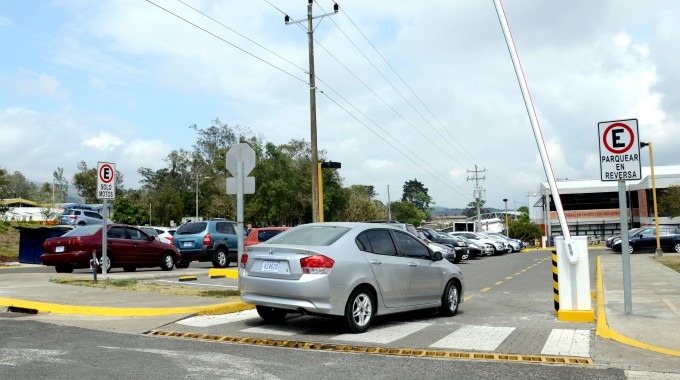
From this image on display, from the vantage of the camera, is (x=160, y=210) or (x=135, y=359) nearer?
(x=135, y=359)

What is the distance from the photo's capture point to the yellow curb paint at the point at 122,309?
972 centimetres

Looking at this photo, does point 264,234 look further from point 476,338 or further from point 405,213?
point 405,213

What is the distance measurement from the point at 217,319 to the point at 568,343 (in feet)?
16.7

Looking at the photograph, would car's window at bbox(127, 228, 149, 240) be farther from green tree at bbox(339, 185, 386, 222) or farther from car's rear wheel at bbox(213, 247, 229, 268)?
green tree at bbox(339, 185, 386, 222)

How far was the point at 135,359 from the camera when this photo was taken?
661cm

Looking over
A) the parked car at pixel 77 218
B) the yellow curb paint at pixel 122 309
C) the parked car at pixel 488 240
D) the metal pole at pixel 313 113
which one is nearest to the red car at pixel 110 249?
the metal pole at pixel 313 113

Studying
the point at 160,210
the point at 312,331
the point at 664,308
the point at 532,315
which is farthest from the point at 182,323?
the point at 160,210

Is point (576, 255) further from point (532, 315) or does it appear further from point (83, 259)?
point (83, 259)

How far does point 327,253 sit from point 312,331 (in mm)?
1189

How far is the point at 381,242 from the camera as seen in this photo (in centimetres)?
930

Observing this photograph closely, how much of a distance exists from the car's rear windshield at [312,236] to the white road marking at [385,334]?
132 cm

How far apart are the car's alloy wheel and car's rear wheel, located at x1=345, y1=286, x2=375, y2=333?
1.98m

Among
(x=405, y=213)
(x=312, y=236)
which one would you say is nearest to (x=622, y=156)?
(x=312, y=236)

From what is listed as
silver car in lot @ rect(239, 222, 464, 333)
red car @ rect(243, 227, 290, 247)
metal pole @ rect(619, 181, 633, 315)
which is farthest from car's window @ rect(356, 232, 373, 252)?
red car @ rect(243, 227, 290, 247)
